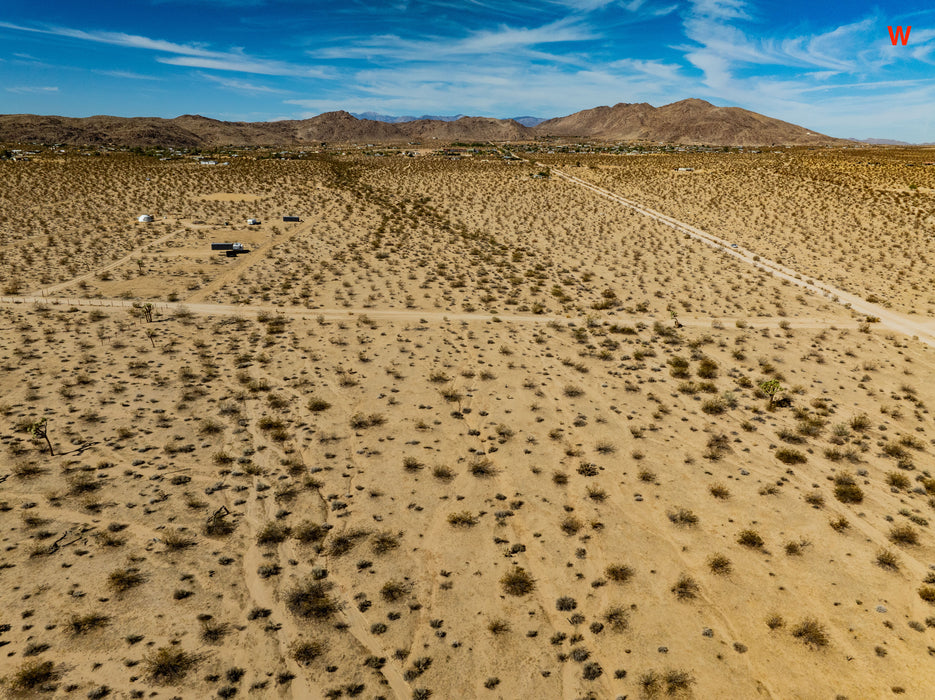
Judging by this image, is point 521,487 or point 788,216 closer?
point 521,487

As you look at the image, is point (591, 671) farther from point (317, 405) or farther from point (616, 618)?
point (317, 405)

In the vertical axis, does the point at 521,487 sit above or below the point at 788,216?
below

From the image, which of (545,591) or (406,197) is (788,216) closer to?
(406,197)

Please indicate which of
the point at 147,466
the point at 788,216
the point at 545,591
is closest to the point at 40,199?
the point at 147,466

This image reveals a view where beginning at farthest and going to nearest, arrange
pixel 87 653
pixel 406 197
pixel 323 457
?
pixel 406 197 < pixel 323 457 < pixel 87 653

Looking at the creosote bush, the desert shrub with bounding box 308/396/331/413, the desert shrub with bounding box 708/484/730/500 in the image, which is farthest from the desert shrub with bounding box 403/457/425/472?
the creosote bush

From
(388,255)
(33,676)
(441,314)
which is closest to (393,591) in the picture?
(33,676)

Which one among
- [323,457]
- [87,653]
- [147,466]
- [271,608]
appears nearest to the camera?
[87,653]

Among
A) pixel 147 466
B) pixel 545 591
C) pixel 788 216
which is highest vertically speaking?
pixel 788 216

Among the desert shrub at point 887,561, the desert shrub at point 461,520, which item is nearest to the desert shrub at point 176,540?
the desert shrub at point 461,520
